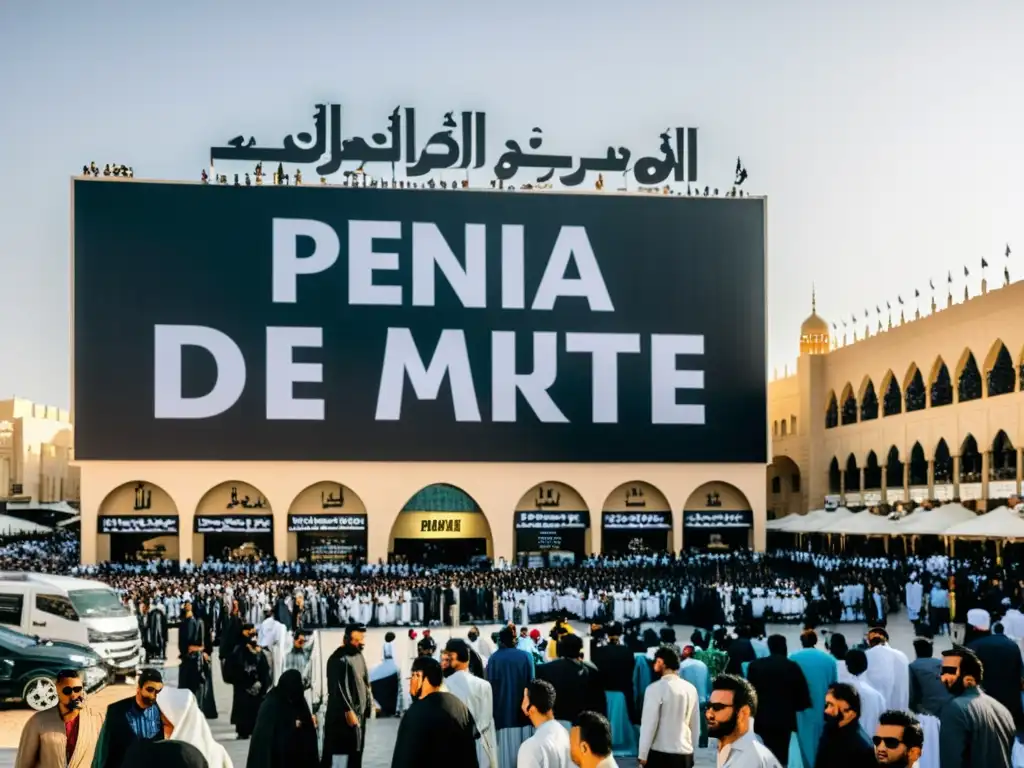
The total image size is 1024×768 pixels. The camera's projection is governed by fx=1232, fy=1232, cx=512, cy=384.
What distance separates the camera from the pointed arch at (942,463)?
43.6 metres

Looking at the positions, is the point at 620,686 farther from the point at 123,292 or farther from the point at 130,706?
the point at 123,292

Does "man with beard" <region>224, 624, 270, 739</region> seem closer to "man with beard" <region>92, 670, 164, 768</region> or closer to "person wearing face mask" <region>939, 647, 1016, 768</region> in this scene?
"man with beard" <region>92, 670, 164, 768</region>

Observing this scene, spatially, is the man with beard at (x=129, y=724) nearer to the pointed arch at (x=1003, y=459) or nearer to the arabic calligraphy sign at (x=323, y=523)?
the pointed arch at (x=1003, y=459)

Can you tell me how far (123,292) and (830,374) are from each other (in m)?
29.4

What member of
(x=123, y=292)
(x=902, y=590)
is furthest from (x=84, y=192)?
(x=902, y=590)

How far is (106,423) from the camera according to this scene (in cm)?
4231

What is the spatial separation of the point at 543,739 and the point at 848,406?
156 feet

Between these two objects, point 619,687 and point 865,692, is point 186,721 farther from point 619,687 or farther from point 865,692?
point 619,687

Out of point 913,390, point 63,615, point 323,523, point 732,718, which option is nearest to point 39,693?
point 63,615

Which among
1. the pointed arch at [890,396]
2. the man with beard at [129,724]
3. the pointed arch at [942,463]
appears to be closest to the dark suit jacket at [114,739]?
the man with beard at [129,724]

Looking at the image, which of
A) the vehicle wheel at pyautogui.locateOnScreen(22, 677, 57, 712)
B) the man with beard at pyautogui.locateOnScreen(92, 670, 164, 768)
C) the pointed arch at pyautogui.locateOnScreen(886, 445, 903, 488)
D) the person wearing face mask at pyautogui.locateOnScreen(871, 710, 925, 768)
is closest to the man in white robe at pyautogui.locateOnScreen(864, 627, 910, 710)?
the person wearing face mask at pyautogui.locateOnScreen(871, 710, 925, 768)

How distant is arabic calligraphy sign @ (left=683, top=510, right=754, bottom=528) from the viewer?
45.7 meters

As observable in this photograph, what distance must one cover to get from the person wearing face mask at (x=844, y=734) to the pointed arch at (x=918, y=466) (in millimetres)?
40777

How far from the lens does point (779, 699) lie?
33.6 ft
